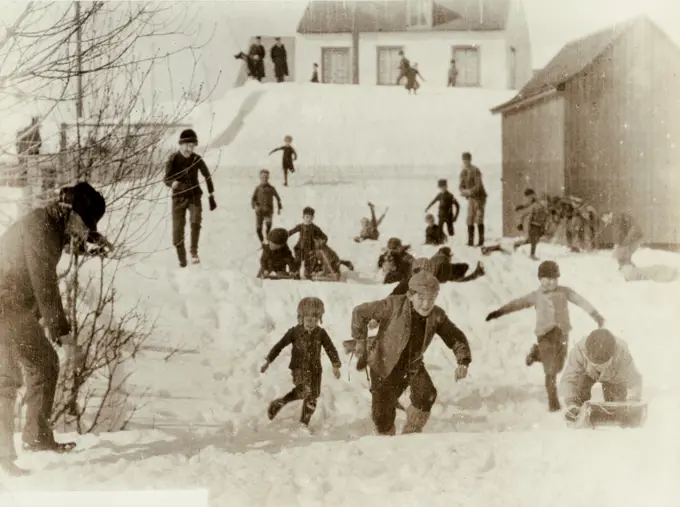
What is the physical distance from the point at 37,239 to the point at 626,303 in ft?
13.1

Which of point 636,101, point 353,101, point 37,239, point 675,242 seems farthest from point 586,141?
point 37,239

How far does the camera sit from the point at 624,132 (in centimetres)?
645

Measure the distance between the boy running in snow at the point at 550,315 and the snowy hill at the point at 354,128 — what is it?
1203mm

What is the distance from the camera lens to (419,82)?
6922 mm

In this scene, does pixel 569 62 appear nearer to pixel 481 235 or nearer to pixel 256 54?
pixel 481 235

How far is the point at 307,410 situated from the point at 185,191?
71.2 inches

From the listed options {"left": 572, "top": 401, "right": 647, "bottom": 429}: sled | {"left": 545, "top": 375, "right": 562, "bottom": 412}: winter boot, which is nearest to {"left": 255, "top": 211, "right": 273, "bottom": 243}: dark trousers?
{"left": 545, "top": 375, "right": 562, "bottom": 412}: winter boot

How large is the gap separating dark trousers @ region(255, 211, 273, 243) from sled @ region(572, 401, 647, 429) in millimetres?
2576

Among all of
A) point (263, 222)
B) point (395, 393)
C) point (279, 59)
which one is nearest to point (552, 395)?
point (395, 393)

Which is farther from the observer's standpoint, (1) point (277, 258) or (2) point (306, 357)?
(1) point (277, 258)

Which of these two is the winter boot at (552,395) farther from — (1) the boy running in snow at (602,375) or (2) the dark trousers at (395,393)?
(2) the dark trousers at (395,393)

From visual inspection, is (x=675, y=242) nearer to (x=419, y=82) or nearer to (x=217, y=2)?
(x=419, y=82)

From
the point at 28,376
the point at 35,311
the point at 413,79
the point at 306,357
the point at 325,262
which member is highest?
the point at 413,79

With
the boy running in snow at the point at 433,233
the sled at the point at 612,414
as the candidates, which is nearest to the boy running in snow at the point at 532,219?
the boy running in snow at the point at 433,233
